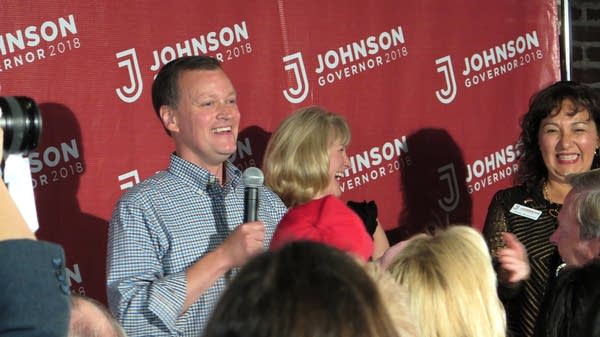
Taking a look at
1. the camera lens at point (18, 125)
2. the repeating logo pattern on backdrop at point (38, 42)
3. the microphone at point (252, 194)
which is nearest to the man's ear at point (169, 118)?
the microphone at point (252, 194)

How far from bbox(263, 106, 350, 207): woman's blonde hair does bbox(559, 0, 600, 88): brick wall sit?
1.79 m

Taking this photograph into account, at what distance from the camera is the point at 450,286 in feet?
7.56

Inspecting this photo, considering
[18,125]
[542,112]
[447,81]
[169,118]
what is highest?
[18,125]

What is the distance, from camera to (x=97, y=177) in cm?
392

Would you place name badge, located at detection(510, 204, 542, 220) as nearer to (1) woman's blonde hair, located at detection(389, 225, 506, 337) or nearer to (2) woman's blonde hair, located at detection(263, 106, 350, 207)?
(2) woman's blonde hair, located at detection(263, 106, 350, 207)

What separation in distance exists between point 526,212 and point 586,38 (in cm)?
143

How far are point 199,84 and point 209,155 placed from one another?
9.2 inches

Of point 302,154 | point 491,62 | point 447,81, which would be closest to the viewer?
point 302,154

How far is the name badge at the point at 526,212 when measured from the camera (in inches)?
165

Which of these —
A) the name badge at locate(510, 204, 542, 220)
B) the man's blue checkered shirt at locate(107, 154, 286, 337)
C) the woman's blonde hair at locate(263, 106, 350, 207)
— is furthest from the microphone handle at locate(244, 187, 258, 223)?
the name badge at locate(510, 204, 542, 220)

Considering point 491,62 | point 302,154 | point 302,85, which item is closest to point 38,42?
point 302,154

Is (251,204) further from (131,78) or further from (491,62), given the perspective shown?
(491,62)

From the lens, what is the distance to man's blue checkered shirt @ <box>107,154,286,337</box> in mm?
3029


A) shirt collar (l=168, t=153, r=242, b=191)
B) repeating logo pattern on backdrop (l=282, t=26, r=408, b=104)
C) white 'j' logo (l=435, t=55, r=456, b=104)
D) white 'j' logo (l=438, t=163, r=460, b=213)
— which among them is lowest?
white 'j' logo (l=438, t=163, r=460, b=213)
